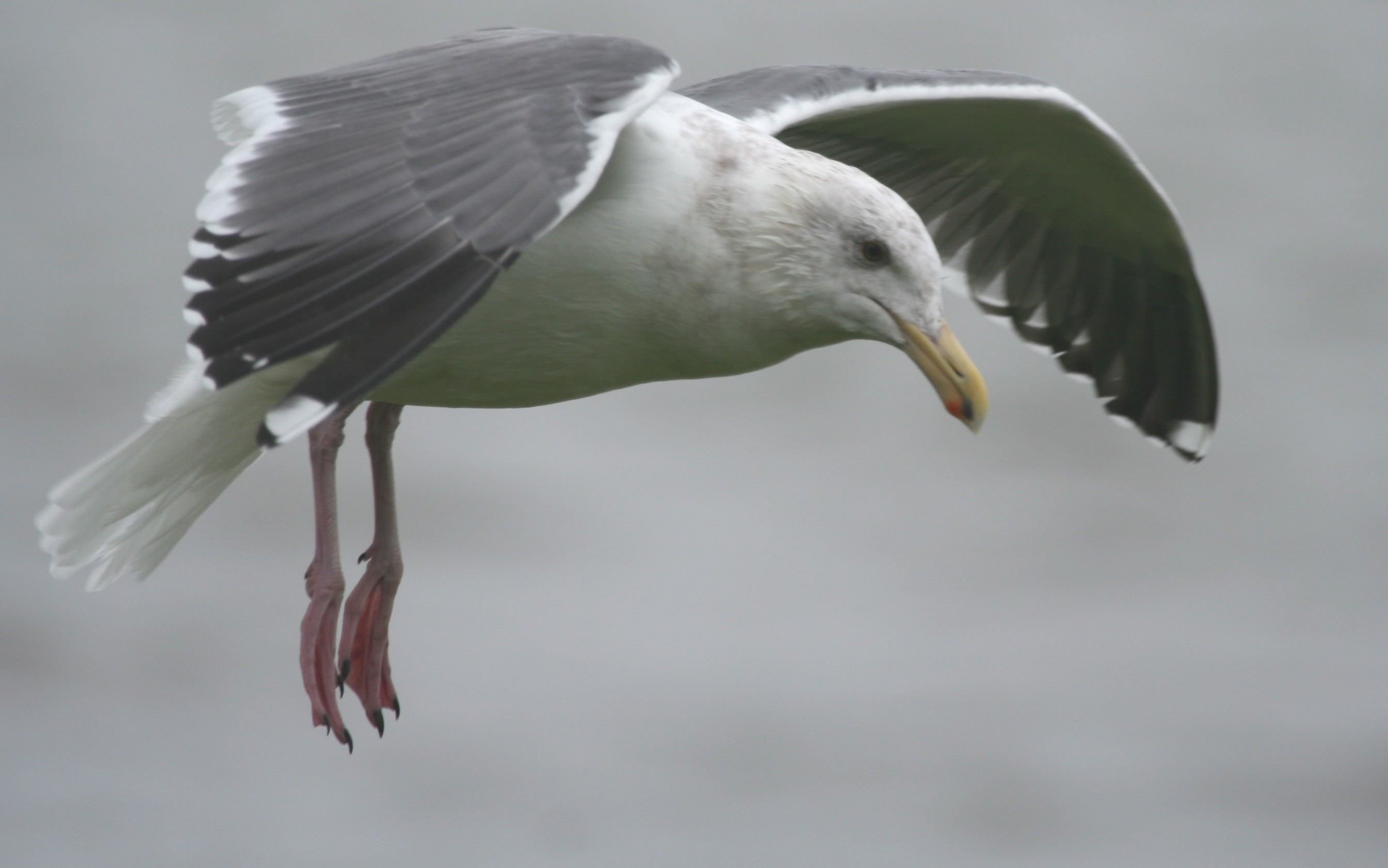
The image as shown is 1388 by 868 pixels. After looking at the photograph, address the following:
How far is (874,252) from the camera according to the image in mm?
2697

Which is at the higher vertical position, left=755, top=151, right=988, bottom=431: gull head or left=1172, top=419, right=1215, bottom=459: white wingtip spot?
left=755, top=151, right=988, bottom=431: gull head

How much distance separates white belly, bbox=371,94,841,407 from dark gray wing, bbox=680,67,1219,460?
96 cm

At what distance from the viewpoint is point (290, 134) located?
2.43 metres

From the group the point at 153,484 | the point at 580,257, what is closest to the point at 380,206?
the point at 580,257

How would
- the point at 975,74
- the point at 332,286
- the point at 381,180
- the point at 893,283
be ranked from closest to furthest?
the point at 332,286 → the point at 381,180 → the point at 893,283 → the point at 975,74

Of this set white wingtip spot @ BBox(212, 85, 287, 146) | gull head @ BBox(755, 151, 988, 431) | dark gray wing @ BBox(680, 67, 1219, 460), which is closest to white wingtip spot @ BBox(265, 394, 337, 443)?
white wingtip spot @ BBox(212, 85, 287, 146)

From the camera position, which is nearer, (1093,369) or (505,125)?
(505,125)

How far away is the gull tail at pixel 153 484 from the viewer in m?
3.20

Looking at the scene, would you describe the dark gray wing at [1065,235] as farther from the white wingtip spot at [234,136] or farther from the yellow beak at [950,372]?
the white wingtip spot at [234,136]

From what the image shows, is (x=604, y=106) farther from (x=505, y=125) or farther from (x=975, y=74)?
(x=975, y=74)

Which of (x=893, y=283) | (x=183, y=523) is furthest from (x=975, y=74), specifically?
(x=183, y=523)

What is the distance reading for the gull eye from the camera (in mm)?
2686

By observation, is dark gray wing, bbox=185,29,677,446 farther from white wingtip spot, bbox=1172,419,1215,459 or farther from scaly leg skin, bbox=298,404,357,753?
white wingtip spot, bbox=1172,419,1215,459

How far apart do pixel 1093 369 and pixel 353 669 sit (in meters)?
1.87
